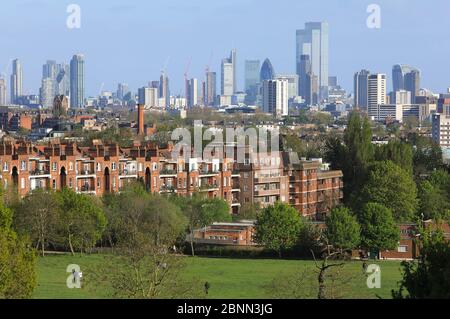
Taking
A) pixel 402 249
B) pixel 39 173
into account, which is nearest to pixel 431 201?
pixel 402 249

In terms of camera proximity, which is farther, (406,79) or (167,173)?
(406,79)

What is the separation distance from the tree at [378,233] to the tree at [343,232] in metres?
0.50

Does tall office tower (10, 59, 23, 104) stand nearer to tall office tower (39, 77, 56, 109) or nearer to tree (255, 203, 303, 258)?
tall office tower (39, 77, 56, 109)

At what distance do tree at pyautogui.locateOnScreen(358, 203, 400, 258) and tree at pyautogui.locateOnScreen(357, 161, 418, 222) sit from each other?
4.07 m

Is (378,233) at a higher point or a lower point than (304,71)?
lower

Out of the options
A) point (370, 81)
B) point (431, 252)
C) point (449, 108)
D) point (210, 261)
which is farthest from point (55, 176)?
point (370, 81)

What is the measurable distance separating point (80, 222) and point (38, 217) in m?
1.04

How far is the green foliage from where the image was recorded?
2991 centimetres

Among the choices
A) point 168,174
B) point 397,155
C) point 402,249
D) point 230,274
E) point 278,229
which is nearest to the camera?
point 230,274

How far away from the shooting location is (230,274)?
1039 inches

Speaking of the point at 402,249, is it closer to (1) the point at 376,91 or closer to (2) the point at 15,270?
(2) the point at 15,270

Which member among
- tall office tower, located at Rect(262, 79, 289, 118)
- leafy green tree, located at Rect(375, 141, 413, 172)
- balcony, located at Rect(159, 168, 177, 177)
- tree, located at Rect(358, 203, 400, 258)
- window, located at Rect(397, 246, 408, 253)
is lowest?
window, located at Rect(397, 246, 408, 253)

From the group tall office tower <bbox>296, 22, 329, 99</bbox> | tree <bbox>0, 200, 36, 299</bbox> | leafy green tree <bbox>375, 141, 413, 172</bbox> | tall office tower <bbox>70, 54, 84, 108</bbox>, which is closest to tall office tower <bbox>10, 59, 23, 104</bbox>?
tall office tower <bbox>70, 54, 84, 108</bbox>
